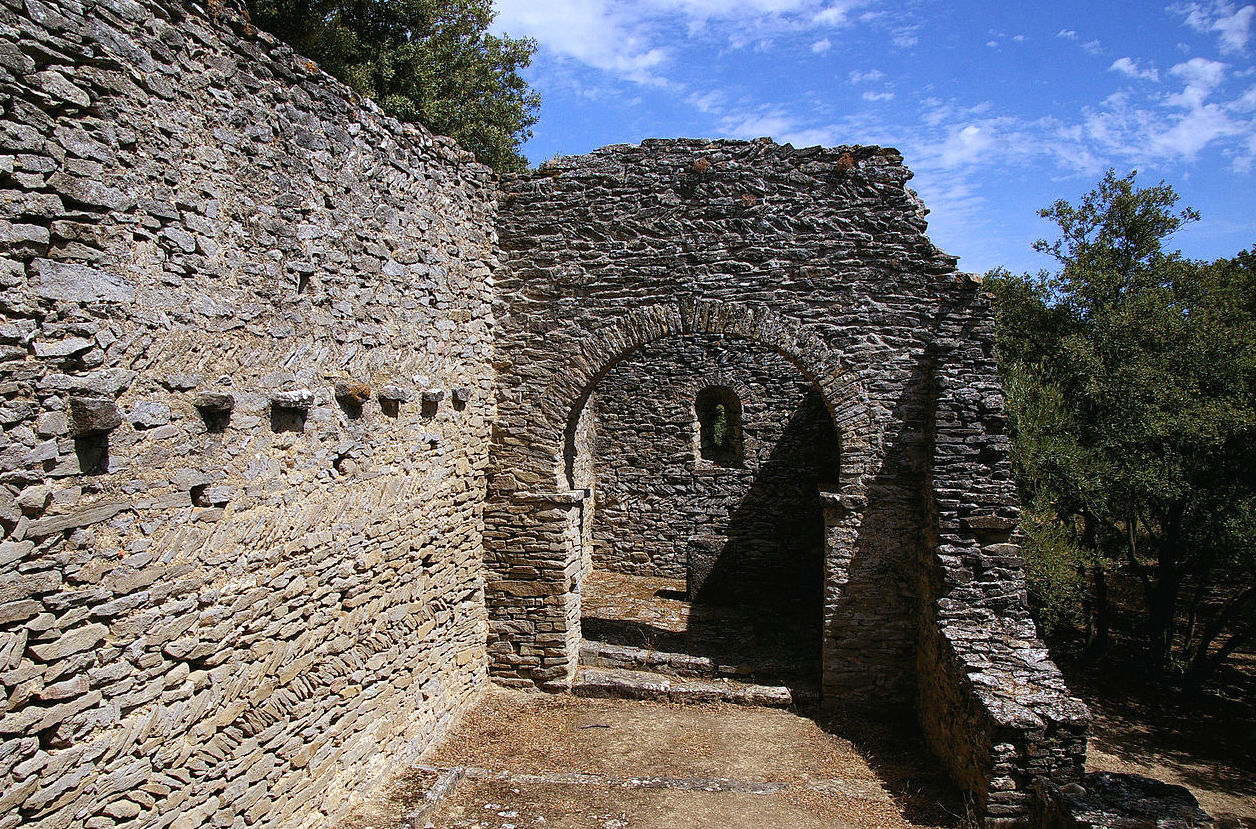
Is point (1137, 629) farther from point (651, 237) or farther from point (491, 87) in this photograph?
point (491, 87)

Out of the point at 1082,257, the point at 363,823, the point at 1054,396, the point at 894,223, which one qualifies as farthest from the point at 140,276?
the point at 1082,257

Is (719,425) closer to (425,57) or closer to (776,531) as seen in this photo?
(776,531)

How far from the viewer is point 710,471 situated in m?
15.1


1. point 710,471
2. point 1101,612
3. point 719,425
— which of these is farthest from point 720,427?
point 1101,612

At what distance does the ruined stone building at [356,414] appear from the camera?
3.70 metres

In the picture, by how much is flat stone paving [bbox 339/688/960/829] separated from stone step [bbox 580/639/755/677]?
689mm

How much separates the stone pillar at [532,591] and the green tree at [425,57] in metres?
9.99

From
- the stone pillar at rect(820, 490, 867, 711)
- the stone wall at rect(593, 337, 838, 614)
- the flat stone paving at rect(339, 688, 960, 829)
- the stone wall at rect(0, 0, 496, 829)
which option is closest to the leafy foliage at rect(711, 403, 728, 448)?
the stone wall at rect(593, 337, 838, 614)

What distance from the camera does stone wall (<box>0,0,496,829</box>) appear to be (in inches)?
140

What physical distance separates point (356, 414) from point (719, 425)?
1200cm

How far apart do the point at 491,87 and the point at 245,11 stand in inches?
540

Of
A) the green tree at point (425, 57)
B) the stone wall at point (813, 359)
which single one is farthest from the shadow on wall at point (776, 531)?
the green tree at point (425, 57)

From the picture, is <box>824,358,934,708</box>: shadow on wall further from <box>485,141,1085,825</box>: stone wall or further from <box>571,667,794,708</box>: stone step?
<box>571,667,794,708</box>: stone step

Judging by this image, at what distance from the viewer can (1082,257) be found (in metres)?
15.9
